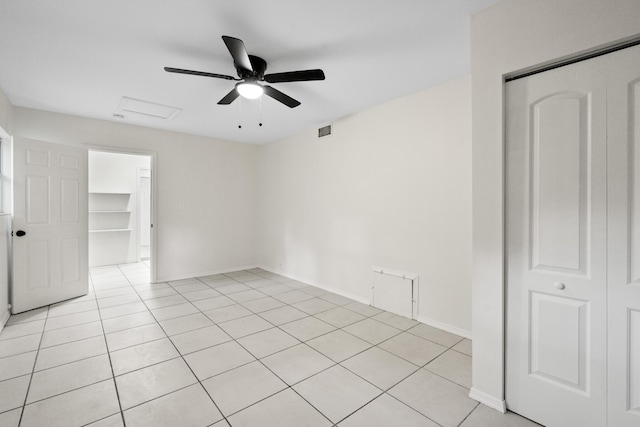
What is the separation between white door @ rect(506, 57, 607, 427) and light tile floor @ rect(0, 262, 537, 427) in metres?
0.33

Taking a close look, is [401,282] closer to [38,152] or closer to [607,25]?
[607,25]

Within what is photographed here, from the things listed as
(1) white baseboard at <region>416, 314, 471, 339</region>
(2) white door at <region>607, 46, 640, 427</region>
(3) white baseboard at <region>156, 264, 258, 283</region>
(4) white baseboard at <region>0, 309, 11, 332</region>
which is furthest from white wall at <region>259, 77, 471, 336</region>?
(4) white baseboard at <region>0, 309, 11, 332</region>

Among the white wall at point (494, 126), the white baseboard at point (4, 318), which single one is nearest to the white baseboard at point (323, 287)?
the white wall at point (494, 126)

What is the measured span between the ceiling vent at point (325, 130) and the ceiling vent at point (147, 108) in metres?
2.04

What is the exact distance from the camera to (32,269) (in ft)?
11.6

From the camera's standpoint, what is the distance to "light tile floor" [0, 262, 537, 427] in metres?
1.78

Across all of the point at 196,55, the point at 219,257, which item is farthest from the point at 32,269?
the point at 196,55

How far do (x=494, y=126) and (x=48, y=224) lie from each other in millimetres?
5141

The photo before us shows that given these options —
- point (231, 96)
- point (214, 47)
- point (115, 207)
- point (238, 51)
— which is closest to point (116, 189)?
point (115, 207)

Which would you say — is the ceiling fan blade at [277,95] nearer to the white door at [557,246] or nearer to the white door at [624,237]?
the white door at [557,246]

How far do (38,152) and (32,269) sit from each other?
1.50 metres

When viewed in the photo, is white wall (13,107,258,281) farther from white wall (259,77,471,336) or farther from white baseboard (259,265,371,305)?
white wall (259,77,471,336)

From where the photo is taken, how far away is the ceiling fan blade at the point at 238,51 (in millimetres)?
1798

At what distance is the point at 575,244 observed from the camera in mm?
1600
